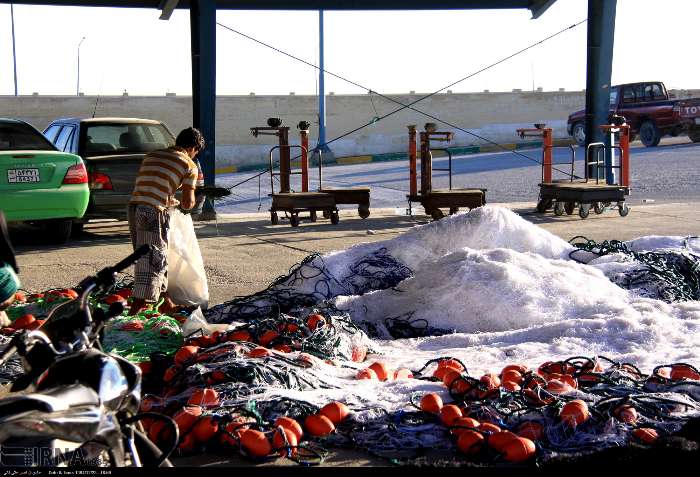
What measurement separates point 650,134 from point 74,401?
30388 millimetres

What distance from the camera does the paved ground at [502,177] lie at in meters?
20.5

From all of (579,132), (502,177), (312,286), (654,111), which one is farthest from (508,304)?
(579,132)

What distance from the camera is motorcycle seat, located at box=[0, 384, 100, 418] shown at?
2713 mm

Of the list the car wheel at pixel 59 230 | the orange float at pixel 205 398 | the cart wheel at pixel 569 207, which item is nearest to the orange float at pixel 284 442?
the orange float at pixel 205 398

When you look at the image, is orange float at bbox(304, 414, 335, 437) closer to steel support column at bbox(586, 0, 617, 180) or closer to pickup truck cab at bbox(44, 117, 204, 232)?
pickup truck cab at bbox(44, 117, 204, 232)

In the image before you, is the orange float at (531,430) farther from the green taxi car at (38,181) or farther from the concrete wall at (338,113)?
the concrete wall at (338,113)

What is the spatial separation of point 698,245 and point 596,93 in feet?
27.4

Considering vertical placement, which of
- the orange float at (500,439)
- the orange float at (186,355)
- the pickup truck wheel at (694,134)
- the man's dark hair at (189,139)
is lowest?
the orange float at (500,439)

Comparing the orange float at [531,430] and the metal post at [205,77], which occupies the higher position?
the metal post at [205,77]

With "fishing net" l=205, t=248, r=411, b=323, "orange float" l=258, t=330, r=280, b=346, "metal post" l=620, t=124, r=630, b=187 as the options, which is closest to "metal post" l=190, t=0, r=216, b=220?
"metal post" l=620, t=124, r=630, b=187

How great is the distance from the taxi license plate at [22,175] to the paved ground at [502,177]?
7.14 m

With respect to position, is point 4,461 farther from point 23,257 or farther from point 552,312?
point 23,257

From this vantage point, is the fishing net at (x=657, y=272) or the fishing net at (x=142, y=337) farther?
the fishing net at (x=657, y=272)

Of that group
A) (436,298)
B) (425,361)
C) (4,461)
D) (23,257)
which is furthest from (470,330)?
(23,257)
